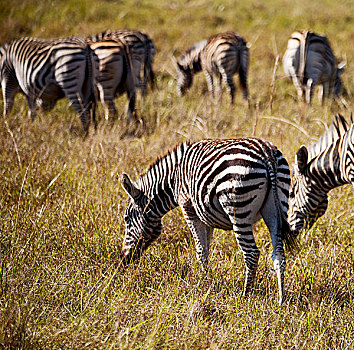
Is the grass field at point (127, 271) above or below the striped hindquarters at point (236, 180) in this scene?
below

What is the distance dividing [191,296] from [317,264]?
1.27 metres

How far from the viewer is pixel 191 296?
11.2 ft

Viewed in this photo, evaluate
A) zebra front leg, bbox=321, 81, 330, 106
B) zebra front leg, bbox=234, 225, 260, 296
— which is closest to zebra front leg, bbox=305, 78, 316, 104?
zebra front leg, bbox=321, 81, 330, 106

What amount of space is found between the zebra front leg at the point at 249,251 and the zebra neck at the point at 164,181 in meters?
0.73

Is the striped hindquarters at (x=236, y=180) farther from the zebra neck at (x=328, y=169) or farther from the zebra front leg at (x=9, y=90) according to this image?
the zebra front leg at (x=9, y=90)

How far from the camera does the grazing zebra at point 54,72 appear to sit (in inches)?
313

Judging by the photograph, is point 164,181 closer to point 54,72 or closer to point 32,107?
point 54,72

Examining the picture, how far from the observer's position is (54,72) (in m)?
8.08

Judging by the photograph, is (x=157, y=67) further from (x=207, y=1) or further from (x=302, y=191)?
(x=302, y=191)

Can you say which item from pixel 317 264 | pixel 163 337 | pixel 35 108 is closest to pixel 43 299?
pixel 163 337

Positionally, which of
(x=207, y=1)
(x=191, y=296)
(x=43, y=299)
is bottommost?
(x=191, y=296)

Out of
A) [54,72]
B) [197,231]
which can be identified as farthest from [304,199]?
[54,72]

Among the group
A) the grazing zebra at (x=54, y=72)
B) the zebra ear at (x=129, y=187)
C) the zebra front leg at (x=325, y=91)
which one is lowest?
the zebra front leg at (x=325, y=91)

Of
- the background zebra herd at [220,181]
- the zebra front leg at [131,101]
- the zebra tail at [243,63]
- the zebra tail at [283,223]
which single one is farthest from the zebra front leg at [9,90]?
the zebra tail at [283,223]
